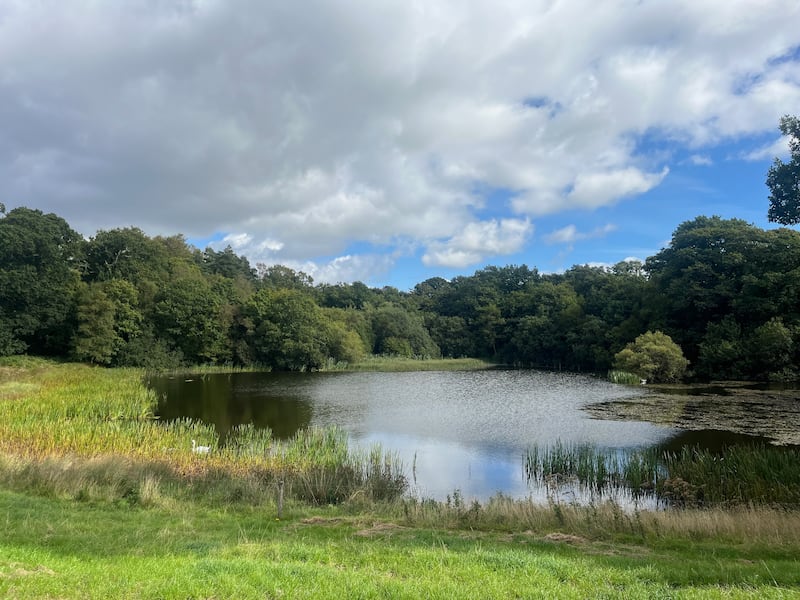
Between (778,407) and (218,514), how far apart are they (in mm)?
26827

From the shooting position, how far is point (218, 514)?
377 inches

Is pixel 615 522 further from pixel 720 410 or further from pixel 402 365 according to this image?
pixel 402 365

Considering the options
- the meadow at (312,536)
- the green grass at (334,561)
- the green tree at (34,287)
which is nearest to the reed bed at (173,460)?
the meadow at (312,536)

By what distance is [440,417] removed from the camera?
2539 cm

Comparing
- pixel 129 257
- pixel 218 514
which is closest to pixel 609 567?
pixel 218 514

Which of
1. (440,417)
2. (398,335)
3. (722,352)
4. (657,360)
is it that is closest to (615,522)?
(440,417)

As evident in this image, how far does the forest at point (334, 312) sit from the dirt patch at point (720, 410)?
11928 mm

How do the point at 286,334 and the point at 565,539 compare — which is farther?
the point at 286,334

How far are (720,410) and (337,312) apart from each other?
55597 millimetres

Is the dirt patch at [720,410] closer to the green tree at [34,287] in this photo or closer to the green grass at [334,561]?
the green grass at [334,561]

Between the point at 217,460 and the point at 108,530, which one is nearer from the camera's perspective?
the point at 108,530

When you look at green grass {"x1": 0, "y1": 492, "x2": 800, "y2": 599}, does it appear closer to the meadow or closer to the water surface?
the meadow

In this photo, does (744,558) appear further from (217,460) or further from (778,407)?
(778,407)

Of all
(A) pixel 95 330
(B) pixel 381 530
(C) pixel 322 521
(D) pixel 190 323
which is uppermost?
(D) pixel 190 323
